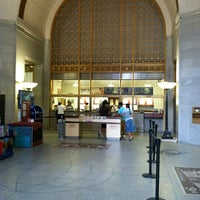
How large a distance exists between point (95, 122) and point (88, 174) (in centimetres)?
485

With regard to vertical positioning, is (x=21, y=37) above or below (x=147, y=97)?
above

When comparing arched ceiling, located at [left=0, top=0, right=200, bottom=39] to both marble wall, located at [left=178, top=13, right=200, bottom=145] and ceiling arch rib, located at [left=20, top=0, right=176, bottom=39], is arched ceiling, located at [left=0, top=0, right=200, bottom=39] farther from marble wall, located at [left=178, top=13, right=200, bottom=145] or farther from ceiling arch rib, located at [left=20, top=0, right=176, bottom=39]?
marble wall, located at [left=178, top=13, right=200, bottom=145]

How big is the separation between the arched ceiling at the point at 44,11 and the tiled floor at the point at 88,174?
5019 mm

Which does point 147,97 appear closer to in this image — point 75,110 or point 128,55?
point 128,55

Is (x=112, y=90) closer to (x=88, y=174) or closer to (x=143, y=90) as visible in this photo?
(x=143, y=90)

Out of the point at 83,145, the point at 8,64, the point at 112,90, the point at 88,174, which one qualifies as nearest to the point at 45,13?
the point at 8,64

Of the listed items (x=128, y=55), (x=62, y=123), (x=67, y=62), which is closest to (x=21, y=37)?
(x=67, y=62)

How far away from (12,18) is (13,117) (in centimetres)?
369

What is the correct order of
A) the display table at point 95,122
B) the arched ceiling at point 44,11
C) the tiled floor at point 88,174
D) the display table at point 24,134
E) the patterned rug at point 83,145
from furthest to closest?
the display table at point 95,122 → the arched ceiling at point 44,11 → the patterned rug at point 83,145 → the display table at point 24,134 → the tiled floor at point 88,174

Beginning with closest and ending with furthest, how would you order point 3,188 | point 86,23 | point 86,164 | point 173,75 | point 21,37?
1. point 3,188
2. point 86,164
3. point 21,37
4. point 173,75
5. point 86,23

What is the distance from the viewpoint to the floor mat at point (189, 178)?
4.41 m

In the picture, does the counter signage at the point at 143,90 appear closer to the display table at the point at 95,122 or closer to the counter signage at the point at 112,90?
the counter signage at the point at 112,90

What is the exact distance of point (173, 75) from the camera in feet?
40.9

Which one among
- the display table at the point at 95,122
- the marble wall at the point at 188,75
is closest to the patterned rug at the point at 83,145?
the display table at the point at 95,122
